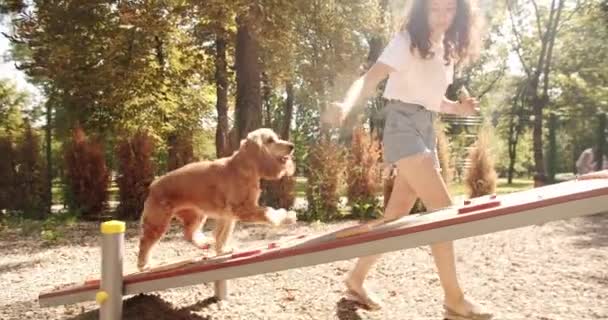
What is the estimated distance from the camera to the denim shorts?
3275 mm

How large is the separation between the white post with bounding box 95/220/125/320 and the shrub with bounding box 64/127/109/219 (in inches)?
323

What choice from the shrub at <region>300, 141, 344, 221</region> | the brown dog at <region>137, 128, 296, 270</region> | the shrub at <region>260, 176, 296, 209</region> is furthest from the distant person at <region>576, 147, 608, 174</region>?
the brown dog at <region>137, 128, 296, 270</region>

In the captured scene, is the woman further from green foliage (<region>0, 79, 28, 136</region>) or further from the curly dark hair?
green foliage (<region>0, 79, 28, 136</region>)

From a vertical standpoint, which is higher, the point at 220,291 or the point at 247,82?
the point at 247,82

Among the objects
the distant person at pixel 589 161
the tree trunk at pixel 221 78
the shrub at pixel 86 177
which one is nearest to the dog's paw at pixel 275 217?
the shrub at pixel 86 177

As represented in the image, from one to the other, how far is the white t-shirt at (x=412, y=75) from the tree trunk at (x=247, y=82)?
26.7 ft

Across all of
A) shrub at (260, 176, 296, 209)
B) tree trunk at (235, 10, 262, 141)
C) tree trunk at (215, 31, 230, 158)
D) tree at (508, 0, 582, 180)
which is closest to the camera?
shrub at (260, 176, 296, 209)

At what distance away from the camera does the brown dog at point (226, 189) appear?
3.71 metres

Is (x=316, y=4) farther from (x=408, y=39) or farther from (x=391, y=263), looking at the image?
(x=408, y=39)

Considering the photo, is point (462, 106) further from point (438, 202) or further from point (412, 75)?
point (438, 202)

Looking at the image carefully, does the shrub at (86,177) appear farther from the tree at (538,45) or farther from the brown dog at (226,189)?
the tree at (538,45)

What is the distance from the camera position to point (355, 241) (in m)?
2.64

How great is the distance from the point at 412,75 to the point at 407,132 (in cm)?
33

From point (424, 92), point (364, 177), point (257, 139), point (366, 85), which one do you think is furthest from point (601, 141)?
point (366, 85)
